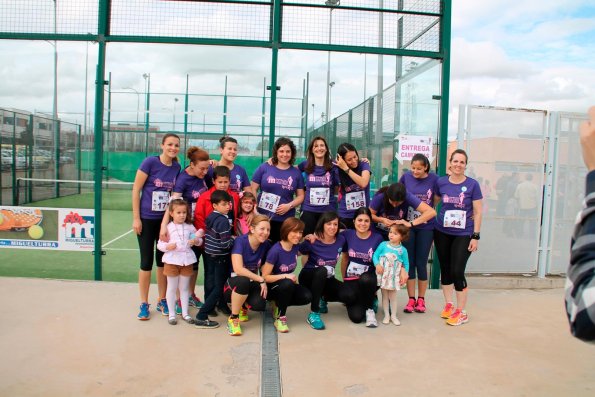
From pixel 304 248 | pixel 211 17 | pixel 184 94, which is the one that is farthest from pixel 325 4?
pixel 184 94

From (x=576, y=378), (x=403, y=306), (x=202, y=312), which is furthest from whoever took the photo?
(x=403, y=306)

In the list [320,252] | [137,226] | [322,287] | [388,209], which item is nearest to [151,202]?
[137,226]

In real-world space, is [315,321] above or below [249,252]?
below

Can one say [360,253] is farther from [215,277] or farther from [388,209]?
[215,277]

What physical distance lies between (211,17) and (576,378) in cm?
474

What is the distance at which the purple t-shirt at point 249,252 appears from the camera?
424cm

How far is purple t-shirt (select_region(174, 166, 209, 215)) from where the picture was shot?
14.9 feet

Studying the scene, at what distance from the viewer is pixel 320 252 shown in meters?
4.53

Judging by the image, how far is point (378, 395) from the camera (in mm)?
3090

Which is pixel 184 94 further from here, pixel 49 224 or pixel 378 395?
pixel 378 395

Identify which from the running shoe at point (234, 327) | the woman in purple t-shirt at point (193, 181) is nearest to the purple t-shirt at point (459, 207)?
the running shoe at point (234, 327)

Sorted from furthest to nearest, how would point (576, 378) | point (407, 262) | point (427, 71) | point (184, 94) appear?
point (184, 94) → point (427, 71) → point (407, 262) → point (576, 378)

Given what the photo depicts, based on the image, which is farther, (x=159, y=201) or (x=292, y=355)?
(x=159, y=201)

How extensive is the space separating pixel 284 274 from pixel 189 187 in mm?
1172
